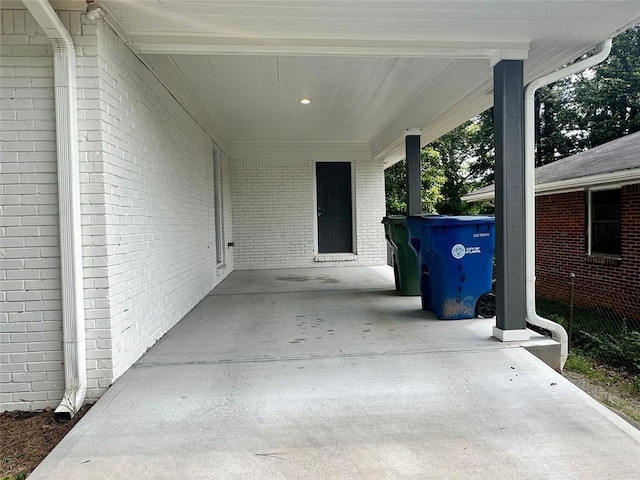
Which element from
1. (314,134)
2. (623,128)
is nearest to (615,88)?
(623,128)

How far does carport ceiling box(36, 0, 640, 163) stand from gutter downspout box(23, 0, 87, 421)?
1.54 feet

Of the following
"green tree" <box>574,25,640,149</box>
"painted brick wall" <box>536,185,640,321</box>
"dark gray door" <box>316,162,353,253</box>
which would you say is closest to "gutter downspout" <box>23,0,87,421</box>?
"dark gray door" <box>316,162,353,253</box>

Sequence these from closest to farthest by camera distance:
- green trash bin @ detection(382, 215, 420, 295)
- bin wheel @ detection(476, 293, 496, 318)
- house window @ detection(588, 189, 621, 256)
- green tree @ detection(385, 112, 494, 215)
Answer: bin wheel @ detection(476, 293, 496, 318) < green trash bin @ detection(382, 215, 420, 295) < house window @ detection(588, 189, 621, 256) < green tree @ detection(385, 112, 494, 215)

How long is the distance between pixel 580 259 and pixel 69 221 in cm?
902

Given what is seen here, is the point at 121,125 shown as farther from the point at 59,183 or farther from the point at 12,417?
the point at 12,417

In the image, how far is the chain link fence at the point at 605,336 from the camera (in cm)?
543

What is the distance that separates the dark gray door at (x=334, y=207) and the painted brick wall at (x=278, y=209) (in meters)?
0.23

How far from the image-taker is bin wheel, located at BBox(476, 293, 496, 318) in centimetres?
444

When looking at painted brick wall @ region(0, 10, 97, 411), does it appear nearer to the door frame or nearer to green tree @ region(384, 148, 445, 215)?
the door frame

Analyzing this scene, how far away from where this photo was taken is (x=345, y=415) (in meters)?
2.42

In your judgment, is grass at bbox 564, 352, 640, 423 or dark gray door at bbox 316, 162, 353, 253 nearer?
grass at bbox 564, 352, 640, 423

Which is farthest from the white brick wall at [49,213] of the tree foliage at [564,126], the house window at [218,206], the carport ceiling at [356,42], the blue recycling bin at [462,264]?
the tree foliage at [564,126]

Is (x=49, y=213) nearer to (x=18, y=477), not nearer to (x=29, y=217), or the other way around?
(x=29, y=217)

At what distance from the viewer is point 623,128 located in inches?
720
